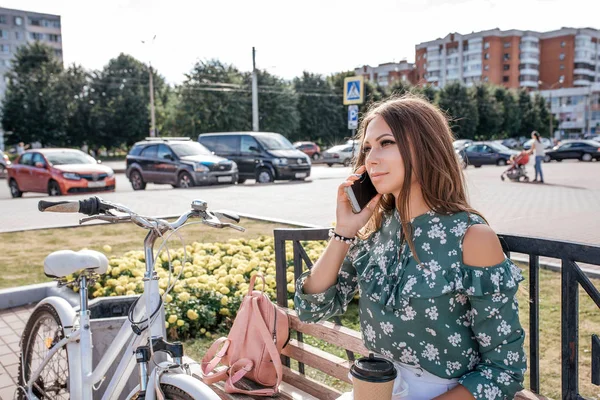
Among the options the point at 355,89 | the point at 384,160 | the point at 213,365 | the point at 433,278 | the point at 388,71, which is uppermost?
the point at 388,71

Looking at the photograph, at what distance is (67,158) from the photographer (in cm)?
1686

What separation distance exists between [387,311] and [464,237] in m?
0.35

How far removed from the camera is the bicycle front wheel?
303cm

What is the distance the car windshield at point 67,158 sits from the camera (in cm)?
1649

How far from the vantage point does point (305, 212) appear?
1135 centimetres

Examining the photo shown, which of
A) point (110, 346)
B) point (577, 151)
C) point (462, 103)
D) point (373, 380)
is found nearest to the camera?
point (373, 380)

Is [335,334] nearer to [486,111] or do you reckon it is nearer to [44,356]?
[44,356]

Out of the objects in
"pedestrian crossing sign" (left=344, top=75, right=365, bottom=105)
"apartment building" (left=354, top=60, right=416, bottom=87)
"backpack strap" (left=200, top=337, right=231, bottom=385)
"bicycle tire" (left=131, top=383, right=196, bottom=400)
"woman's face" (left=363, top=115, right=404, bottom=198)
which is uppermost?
"apartment building" (left=354, top=60, right=416, bottom=87)

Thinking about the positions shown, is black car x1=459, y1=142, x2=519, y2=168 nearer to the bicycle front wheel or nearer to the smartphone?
the bicycle front wheel

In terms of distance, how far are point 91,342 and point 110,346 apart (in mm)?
264

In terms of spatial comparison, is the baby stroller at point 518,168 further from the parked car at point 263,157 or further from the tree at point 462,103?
the tree at point 462,103

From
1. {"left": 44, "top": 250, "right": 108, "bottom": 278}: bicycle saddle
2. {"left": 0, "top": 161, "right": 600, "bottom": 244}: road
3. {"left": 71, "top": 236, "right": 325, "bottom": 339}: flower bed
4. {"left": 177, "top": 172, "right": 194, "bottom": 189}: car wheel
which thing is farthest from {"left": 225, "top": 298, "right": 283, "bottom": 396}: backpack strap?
{"left": 177, "top": 172, "right": 194, "bottom": 189}: car wheel

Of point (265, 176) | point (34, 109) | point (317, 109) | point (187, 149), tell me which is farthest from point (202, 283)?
point (317, 109)

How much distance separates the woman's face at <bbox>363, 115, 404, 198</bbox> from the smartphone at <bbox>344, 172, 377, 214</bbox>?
11 centimetres
